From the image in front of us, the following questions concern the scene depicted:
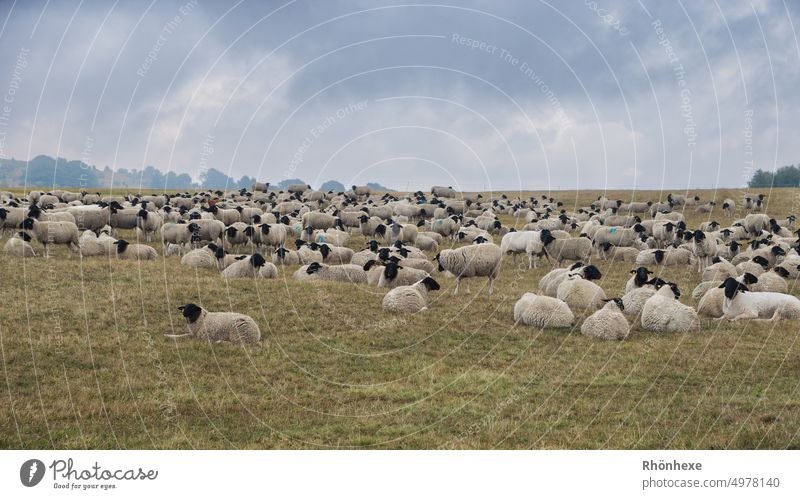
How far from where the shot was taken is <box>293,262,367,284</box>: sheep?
85.3 feet

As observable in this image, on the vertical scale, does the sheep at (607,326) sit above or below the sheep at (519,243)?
below

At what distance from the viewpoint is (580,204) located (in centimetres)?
8100

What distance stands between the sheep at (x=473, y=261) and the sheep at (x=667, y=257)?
1246 cm

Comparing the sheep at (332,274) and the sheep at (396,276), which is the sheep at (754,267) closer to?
the sheep at (396,276)

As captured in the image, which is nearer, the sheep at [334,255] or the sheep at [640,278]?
the sheep at [640,278]

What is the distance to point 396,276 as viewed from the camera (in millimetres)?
25047

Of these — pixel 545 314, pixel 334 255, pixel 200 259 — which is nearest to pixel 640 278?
pixel 545 314

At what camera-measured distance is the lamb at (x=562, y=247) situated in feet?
107

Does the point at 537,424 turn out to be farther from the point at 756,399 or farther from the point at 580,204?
the point at 580,204

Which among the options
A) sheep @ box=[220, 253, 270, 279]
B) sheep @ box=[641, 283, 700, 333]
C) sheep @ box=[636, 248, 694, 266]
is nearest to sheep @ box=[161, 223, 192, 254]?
sheep @ box=[220, 253, 270, 279]

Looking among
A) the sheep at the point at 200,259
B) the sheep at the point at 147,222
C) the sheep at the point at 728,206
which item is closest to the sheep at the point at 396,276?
the sheep at the point at 200,259

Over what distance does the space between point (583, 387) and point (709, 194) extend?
74.7 m

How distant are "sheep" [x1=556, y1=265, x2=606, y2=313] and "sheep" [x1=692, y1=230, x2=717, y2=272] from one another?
12.5 m
